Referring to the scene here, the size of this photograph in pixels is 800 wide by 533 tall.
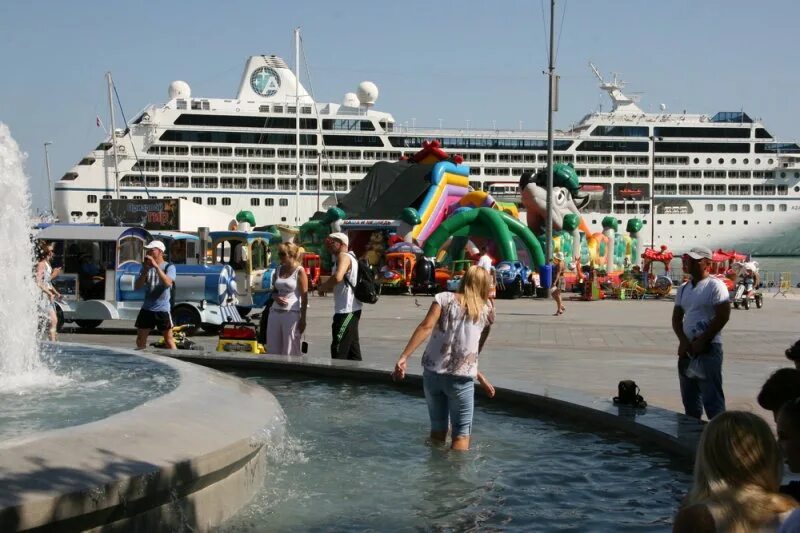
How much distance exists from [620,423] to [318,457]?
6.64ft

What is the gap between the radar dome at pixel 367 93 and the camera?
6944 cm

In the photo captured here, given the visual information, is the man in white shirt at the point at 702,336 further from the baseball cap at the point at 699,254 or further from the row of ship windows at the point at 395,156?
the row of ship windows at the point at 395,156

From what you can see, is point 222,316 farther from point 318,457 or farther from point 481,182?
point 481,182

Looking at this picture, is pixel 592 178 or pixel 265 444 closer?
pixel 265 444

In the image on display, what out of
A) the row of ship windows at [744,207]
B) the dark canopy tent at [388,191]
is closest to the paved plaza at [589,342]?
the dark canopy tent at [388,191]

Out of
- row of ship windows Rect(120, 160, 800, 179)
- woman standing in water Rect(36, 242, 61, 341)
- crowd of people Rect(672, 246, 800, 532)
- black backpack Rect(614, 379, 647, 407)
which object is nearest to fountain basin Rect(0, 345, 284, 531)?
crowd of people Rect(672, 246, 800, 532)

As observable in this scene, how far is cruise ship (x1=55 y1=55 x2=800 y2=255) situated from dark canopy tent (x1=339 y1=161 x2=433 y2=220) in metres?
24.7

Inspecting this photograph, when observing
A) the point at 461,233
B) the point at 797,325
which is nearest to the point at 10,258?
the point at 797,325

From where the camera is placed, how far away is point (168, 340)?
1034cm

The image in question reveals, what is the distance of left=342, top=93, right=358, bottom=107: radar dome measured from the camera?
229 feet

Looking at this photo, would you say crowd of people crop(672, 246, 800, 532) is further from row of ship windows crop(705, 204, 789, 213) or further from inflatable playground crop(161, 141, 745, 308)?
row of ship windows crop(705, 204, 789, 213)

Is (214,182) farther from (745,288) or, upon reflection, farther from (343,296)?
(343,296)

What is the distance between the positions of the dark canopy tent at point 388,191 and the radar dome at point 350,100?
103 feet

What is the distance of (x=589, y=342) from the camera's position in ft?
46.2
